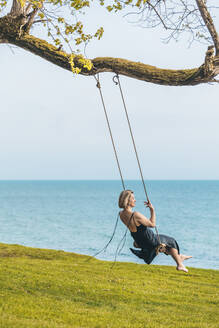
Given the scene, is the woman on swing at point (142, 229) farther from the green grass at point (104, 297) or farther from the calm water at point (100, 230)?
the calm water at point (100, 230)

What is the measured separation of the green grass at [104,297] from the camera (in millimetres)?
→ 9180

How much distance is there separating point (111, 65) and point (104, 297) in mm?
6293

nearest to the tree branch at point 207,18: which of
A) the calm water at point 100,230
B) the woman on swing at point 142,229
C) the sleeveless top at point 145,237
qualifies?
the woman on swing at point 142,229

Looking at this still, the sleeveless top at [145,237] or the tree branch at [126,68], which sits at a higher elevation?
the tree branch at [126,68]

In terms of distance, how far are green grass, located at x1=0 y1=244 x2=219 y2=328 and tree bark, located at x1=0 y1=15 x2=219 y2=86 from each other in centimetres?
461

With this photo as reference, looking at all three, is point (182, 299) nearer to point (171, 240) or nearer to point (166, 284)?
point (166, 284)

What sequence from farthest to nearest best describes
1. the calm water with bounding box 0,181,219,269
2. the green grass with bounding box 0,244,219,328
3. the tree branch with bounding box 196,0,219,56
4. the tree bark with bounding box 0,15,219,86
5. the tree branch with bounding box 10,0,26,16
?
1. the calm water with bounding box 0,181,219,269
2. the green grass with bounding box 0,244,219,328
3. the tree branch with bounding box 10,0,26,16
4. the tree branch with bounding box 196,0,219,56
5. the tree bark with bounding box 0,15,219,86

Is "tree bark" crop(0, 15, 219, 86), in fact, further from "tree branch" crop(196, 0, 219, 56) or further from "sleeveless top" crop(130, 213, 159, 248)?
"sleeveless top" crop(130, 213, 159, 248)

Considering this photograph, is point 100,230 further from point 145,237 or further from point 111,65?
point 111,65

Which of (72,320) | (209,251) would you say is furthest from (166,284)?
(209,251)

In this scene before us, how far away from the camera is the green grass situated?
918 cm

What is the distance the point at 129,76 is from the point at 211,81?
4.48ft

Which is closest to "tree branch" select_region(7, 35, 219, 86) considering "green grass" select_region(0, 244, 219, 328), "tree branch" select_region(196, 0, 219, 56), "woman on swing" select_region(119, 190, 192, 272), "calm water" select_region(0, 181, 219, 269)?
"tree branch" select_region(196, 0, 219, 56)

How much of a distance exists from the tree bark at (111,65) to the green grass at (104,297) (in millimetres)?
4608
